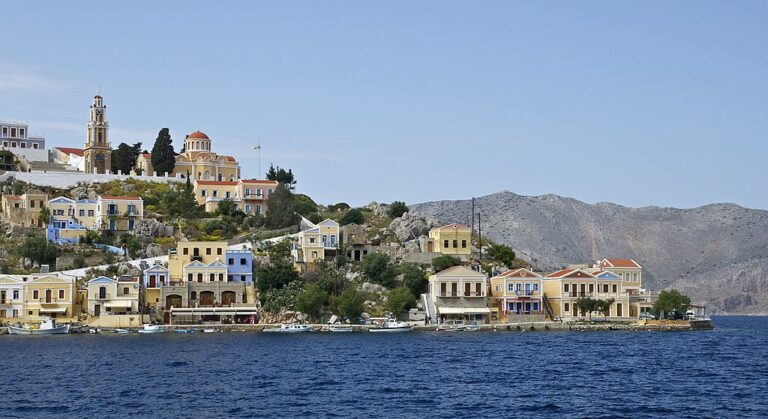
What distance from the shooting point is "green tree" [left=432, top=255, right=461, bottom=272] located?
96750mm

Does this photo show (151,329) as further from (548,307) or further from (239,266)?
(548,307)

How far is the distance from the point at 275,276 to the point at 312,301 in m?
5.30

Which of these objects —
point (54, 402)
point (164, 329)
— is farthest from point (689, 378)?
point (164, 329)

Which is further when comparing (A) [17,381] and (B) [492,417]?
(A) [17,381]

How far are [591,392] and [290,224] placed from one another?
6131 centimetres

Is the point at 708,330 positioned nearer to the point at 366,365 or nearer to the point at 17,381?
the point at 366,365

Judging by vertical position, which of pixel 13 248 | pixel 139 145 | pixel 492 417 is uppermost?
pixel 139 145

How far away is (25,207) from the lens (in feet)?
341

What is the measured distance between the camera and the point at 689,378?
186 feet

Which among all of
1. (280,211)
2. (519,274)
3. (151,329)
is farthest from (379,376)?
(280,211)

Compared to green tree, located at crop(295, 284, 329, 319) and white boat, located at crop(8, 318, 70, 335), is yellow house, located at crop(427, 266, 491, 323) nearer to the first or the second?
green tree, located at crop(295, 284, 329, 319)

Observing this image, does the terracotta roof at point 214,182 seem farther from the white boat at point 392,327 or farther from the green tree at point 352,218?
the white boat at point 392,327

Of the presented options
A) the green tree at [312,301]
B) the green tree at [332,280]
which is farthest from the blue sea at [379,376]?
the green tree at [332,280]

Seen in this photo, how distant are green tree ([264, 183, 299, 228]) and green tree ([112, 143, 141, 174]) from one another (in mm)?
18889
